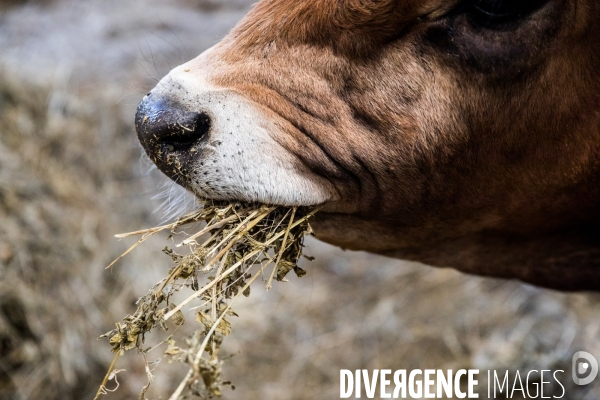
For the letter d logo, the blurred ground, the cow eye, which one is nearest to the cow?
the cow eye

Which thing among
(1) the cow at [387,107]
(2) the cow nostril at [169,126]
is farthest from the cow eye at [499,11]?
(2) the cow nostril at [169,126]

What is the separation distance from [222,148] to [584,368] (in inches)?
96.4

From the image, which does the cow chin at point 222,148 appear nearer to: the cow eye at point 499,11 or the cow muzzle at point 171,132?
the cow muzzle at point 171,132

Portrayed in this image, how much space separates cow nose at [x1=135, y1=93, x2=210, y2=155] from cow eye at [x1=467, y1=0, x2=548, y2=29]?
30.5 inches

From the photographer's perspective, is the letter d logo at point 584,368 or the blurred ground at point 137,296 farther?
the blurred ground at point 137,296

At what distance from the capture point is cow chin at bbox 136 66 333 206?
1.64 m

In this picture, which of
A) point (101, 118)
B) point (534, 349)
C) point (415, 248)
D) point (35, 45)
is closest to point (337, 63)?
point (415, 248)

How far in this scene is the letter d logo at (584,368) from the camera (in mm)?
3014

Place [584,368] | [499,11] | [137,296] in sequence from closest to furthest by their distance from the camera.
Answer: [499,11] < [584,368] < [137,296]

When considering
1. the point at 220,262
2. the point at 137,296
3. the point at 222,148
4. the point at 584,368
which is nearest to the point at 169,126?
the point at 222,148

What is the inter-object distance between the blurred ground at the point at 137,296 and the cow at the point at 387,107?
751mm

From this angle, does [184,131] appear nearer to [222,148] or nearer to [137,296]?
[222,148]

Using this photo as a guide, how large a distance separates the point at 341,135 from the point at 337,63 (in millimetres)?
203

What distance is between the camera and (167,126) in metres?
1.64
